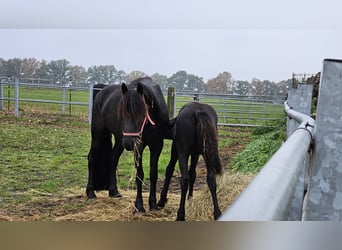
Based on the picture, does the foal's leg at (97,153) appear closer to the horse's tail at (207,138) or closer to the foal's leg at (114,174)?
the foal's leg at (114,174)

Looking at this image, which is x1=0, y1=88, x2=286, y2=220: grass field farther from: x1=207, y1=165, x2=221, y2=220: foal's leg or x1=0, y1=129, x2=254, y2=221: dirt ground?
x1=207, y1=165, x2=221, y2=220: foal's leg

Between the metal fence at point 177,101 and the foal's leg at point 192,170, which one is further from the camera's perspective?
the metal fence at point 177,101

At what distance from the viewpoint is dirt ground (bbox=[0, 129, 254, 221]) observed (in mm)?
1306

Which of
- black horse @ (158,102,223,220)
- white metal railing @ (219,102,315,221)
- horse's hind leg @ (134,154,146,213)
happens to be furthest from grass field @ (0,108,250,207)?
white metal railing @ (219,102,315,221)

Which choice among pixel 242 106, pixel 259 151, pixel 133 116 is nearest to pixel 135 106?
pixel 133 116

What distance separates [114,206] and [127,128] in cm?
48

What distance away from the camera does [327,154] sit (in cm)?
38

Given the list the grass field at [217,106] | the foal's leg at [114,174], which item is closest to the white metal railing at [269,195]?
the grass field at [217,106]

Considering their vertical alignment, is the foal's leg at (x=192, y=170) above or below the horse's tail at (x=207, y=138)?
below

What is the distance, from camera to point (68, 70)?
147 cm

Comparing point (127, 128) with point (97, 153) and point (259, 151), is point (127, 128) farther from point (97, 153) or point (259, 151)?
point (259, 151)

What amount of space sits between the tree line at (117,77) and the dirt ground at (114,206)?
0.31 m

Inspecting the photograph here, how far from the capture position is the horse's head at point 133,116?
1.15 meters

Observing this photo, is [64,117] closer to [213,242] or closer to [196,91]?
[196,91]
